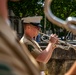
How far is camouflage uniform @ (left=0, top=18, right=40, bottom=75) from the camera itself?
541 mm

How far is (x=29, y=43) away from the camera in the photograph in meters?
3.05

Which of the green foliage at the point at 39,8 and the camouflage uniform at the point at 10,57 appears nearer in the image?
the camouflage uniform at the point at 10,57

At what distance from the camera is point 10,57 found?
21.4 inches

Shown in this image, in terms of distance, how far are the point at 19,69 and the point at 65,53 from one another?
5652mm

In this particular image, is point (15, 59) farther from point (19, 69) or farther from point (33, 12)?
point (33, 12)

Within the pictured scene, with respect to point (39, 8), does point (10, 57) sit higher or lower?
higher

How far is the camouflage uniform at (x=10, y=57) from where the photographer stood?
541 millimetres

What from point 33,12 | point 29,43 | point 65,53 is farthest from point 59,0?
point 29,43

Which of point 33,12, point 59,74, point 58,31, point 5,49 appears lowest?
point 58,31

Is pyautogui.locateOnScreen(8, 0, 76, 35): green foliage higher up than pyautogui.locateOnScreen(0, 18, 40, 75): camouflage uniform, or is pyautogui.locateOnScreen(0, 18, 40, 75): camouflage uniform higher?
pyautogui.locateOnScreen(0, 18, 40, 75): camouflage uniform

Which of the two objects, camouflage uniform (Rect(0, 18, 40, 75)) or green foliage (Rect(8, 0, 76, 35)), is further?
green foliage (Rect(8, 0, 76, 35))

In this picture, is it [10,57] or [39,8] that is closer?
[10,57]

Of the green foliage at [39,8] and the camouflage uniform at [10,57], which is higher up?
the camouflage uniform at [10,57]

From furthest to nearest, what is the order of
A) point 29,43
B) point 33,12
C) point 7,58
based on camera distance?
point 33,12 → point 29,43 → point 7,58
